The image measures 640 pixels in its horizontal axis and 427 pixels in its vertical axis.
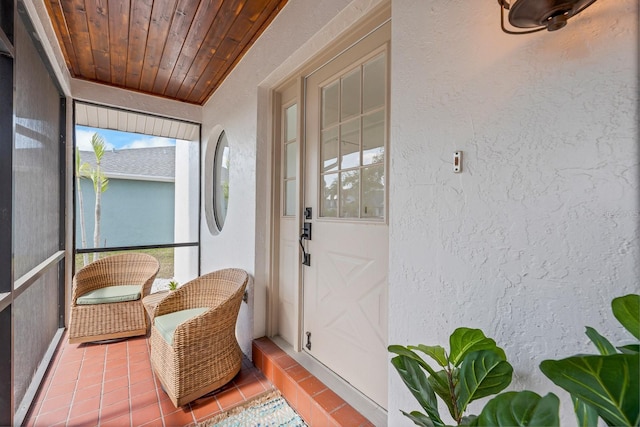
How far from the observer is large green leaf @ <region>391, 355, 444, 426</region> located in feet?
2.37

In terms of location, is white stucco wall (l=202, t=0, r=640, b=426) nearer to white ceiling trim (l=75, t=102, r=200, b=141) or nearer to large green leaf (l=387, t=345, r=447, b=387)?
large green leaf (l=387, t=345, r=447, b=387)

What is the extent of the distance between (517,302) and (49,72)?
358cm

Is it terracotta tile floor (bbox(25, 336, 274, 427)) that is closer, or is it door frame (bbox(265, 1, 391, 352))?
door frame (bbox(265, 1, 391, 352))

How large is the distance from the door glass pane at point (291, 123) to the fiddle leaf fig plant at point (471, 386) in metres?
1.83

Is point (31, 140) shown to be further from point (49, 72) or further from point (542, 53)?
point (542, 53)

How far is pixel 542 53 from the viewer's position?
80 centimetres

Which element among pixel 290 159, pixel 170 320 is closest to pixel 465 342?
pixel 290 159

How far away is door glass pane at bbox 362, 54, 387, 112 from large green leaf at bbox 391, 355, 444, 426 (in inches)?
50.0

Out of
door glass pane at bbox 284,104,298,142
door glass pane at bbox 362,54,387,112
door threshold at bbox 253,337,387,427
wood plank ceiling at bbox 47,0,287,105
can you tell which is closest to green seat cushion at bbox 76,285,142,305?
door threshold at bbox 253,337,387,427

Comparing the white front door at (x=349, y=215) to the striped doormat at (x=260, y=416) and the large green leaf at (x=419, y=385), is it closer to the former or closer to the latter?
the striped doormat at (x=260, y=416)

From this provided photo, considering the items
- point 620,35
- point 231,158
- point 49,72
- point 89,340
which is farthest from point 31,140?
point 620,35

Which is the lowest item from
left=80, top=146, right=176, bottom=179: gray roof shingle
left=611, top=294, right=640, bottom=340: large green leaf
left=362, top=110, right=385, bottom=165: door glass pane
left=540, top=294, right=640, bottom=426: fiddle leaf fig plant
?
left=540, top=294, right=640, bottom=426: fiddle leaf fig plant

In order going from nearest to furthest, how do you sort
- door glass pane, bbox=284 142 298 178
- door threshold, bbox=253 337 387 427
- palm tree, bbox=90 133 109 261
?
1. door threshold, bbox=253 337 387 427
2. door glass pane, bbox=284 142 298 178
3. palm tree, bbox=90 133 109 261

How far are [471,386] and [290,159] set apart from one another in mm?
1926
